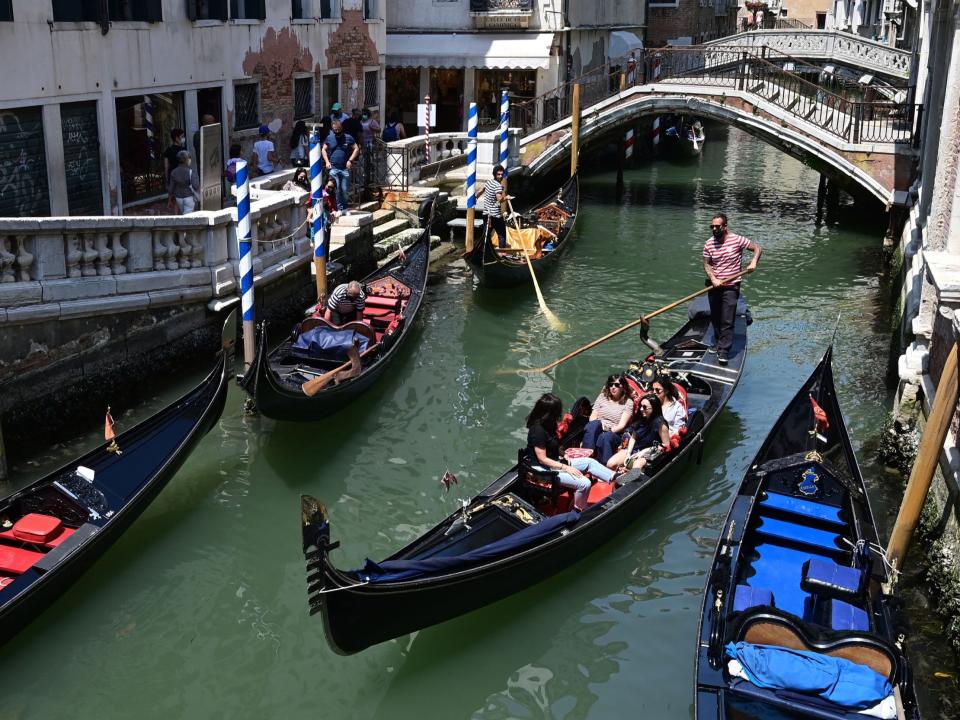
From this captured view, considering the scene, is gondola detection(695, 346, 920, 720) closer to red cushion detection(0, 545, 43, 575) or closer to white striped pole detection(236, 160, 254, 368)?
red cushion detection(0, 545, 43, 575)

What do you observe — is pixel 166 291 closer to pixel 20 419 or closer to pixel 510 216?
pixel 20 419

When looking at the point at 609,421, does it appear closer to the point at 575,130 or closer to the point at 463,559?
the point at 463,559

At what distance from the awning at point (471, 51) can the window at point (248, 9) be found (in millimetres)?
5259

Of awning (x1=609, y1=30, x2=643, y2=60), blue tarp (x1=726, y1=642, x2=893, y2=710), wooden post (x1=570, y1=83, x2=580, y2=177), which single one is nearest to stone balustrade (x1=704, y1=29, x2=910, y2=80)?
awning (x1=609, y1=30, x2=643, y2=60)

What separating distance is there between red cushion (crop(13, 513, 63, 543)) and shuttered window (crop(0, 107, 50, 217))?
3.79 meters

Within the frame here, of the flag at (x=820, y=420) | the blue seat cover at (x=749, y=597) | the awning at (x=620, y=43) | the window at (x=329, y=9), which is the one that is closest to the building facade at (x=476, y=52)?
the awning at (x=620, y=43)

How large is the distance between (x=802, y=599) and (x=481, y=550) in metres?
1.19

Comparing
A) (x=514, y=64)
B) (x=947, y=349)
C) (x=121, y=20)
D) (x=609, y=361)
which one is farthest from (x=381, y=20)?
(x=947, y=349)

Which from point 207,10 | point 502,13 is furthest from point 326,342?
point 502,13

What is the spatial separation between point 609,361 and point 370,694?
410cm

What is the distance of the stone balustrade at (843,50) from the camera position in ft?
55.1

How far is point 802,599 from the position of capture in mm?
3965

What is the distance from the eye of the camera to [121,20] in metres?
8.59

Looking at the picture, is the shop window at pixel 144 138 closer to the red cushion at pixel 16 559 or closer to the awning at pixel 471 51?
the red cushion at pixel 16 559
